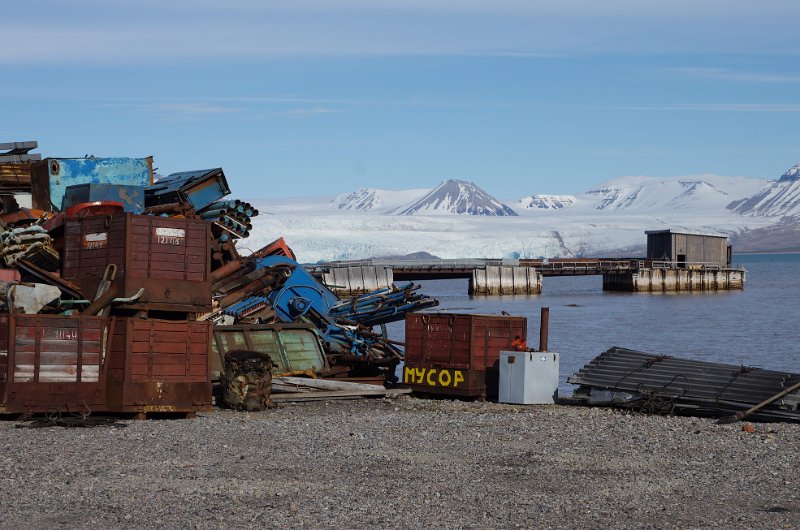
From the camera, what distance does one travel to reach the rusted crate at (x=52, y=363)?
730 inches

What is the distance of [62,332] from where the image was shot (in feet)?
62.3

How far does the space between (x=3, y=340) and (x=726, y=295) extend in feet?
345

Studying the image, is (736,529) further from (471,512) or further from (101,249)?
(101,249)

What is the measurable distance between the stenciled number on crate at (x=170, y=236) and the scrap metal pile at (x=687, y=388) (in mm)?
8388

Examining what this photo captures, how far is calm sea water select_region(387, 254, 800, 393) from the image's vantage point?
49.8 meters

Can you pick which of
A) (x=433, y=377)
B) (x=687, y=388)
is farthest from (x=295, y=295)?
(x=687, y=388)

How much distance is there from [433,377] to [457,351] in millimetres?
811

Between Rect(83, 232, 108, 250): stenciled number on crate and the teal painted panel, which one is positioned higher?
the teal painted panel

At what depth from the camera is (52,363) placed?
62.1 feet

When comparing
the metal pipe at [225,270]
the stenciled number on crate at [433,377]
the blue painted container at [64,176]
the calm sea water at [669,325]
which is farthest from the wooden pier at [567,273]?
the stenciled number on crate at [433,377]

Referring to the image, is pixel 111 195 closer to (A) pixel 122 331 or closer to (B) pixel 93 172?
(B) pixel 93 172

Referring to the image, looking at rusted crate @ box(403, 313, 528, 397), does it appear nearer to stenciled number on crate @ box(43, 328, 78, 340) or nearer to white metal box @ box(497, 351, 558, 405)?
white metal box @ box(497, 351, 558, 405)

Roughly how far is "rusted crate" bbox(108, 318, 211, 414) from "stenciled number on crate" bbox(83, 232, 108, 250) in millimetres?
2368

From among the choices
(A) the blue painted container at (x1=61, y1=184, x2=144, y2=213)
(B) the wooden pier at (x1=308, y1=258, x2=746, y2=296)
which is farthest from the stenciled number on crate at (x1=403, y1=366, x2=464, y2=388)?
(B) the wooden pier at (x1=308, y1=258, x2=746, y2=296)
